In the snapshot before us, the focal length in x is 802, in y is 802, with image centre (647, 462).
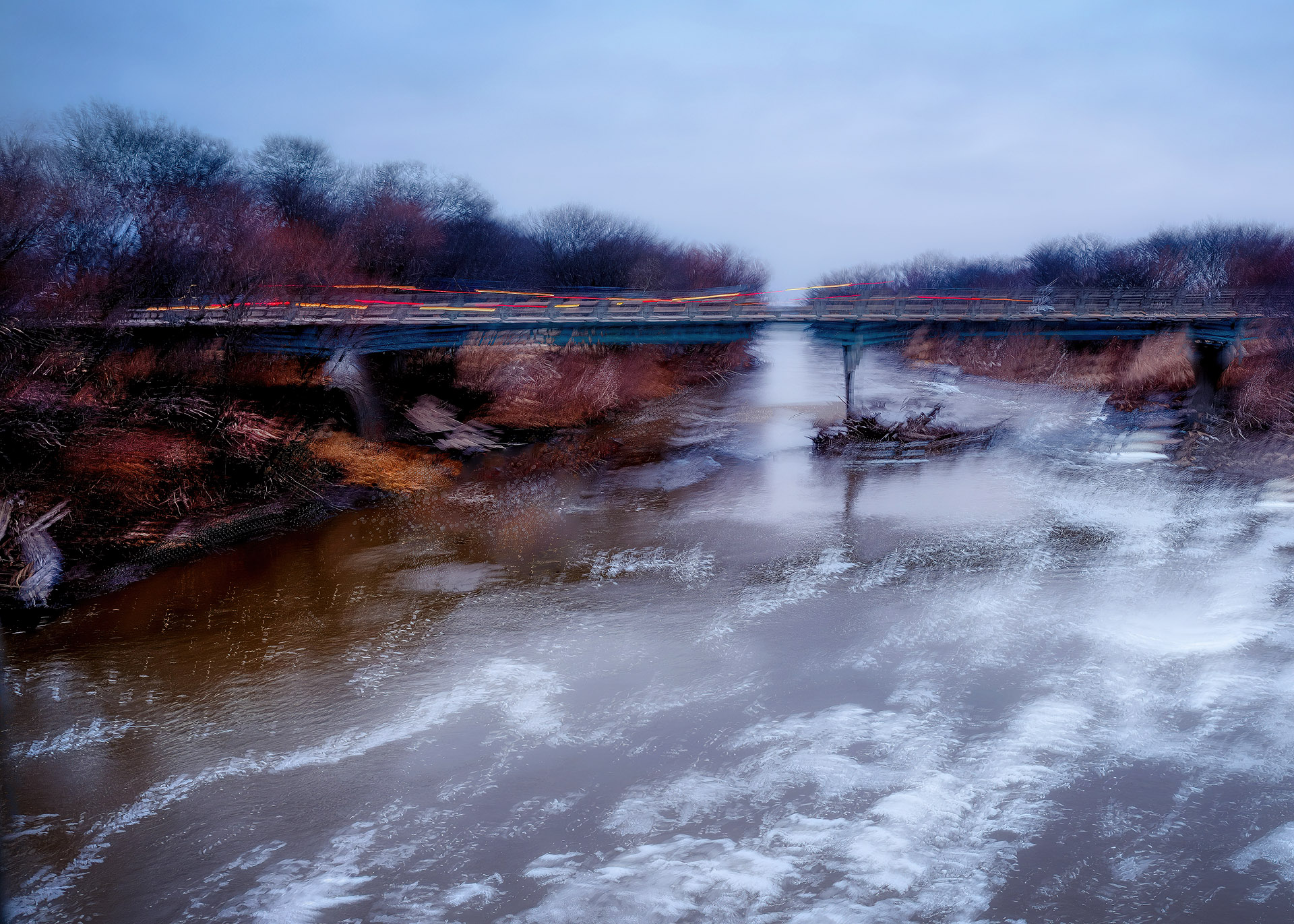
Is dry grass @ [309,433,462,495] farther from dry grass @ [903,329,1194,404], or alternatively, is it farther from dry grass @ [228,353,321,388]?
dry grass @ [903,329,1194,404]

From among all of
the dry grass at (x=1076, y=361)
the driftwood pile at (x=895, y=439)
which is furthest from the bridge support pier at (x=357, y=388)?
the dry grass at (x=1076, y=361)

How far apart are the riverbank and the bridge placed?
83cm

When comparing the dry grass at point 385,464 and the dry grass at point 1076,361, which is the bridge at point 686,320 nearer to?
the dry grass at point 1076,361

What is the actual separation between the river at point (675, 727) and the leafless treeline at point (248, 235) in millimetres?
9110

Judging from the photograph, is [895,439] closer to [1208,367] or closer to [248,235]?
[1208,367]

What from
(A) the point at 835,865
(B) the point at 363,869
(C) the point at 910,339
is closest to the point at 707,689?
(A) the point at 835,865

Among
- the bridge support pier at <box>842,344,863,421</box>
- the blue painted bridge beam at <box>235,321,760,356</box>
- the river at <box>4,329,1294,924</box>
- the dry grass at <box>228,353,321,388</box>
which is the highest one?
the blue painted bridge beam at <box>235,321,760,356</box>

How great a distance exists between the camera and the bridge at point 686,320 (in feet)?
70.2

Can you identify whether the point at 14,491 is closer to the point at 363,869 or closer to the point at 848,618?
the point at 363,869

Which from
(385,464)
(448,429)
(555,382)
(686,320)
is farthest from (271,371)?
(686,320)

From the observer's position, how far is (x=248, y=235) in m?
26.8

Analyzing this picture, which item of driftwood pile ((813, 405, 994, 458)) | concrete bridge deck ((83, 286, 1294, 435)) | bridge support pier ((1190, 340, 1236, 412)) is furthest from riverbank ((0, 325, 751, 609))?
bridge support pier ((1190, 340, 1236, 412))

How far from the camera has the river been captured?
7.18 metres

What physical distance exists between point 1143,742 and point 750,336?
18619mm
